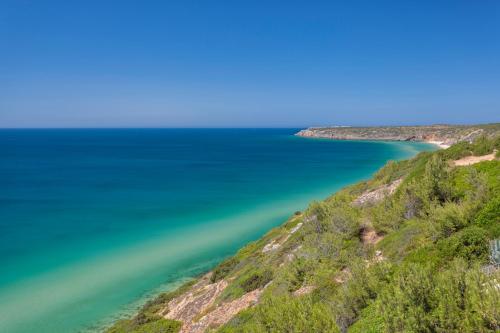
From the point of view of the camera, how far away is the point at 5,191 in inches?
1943

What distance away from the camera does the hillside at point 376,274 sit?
6066mm

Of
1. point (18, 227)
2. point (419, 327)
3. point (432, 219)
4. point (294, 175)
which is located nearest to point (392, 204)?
point (432, 219)

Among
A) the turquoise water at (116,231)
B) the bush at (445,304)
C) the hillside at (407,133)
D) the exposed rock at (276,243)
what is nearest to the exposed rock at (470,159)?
the exposed rock at (276,243)

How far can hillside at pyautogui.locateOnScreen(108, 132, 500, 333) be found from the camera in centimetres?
607

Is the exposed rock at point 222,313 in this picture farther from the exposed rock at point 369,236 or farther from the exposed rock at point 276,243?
the exposed rock at point 276,243

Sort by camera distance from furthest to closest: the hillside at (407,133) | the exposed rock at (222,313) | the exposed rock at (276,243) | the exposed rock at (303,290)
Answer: the hillside at (407,133) < the exposed rock at (276,243) < the exposed rock at (222,313) < the exposed rock at (303,290)

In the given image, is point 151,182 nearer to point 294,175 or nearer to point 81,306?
point 294,175

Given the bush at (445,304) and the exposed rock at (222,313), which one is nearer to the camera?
the bush at (445,304)

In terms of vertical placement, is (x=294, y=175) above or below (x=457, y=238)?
below

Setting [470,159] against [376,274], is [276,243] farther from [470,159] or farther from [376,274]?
[470,159]

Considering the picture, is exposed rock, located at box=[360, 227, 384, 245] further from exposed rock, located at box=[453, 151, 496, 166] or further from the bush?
exposed rock, located at box=[453, 151, 496, 166]

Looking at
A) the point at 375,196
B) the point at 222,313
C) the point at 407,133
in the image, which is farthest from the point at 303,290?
the point at 407,133

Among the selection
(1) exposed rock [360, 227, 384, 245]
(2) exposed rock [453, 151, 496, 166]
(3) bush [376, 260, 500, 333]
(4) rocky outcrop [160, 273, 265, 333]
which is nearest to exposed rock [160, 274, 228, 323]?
(4) rocky outcrop [160, 273, 265, 333]

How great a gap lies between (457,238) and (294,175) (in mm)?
53092
